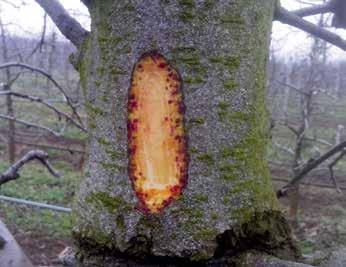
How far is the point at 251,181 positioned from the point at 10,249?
1.39 ft

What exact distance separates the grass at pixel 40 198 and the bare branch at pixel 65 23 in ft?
12.6

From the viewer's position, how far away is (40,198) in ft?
20.7

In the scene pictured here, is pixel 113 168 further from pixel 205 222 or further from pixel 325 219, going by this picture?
pixel 325 219

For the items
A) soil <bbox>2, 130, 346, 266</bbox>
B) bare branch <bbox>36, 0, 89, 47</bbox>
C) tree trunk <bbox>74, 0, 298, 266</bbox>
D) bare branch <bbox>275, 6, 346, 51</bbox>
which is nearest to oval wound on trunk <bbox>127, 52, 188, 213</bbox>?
tree trunk <bbox>74, 0, 298, 266</bbox>

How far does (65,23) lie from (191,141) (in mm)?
319

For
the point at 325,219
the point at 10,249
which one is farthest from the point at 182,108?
the point at 325,219

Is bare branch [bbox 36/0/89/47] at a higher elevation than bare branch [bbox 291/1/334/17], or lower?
lower

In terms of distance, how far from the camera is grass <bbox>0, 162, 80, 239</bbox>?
529 centimetres

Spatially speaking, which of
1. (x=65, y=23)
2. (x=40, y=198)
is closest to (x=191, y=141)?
(x=65, y=23)

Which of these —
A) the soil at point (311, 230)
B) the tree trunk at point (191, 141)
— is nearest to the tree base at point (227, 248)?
the tree trunk at point (191, 141)

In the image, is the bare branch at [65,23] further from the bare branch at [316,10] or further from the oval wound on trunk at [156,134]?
the bare branch at [316,10]

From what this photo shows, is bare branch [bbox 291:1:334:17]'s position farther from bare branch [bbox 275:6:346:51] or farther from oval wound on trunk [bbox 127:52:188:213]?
oval wound on trunk [bbox 127:52:188:213]

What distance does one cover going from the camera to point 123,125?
1.96 feet

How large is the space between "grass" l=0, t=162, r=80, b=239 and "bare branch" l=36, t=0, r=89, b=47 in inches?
152
